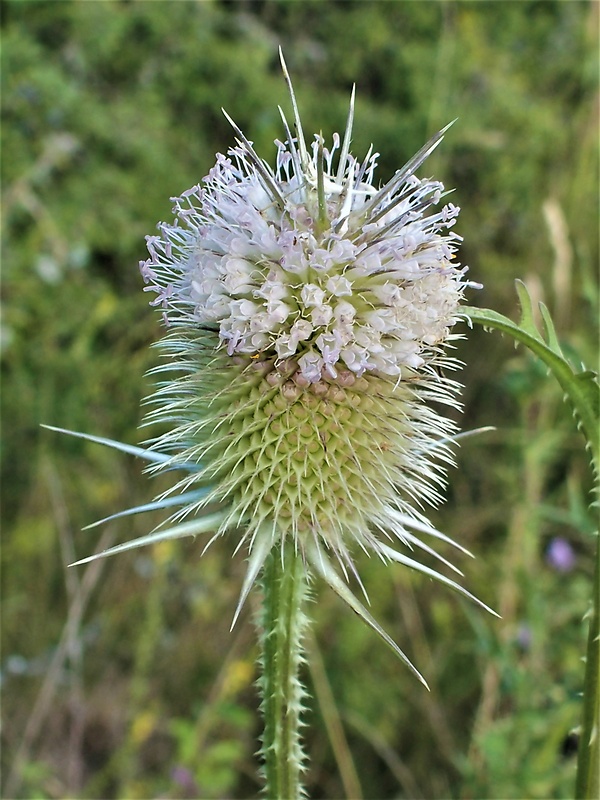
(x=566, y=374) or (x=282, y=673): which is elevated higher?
(x=566, y=374)

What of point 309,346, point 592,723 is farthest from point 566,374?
point 592,723

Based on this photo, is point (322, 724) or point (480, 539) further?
point (480, 539)

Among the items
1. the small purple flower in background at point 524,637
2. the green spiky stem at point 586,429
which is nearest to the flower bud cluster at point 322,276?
the green spiky stem at point 586,429

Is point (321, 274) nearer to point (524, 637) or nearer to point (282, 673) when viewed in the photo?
point (282, 673)

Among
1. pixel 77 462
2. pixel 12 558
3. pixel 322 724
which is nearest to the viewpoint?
pixel 322 724

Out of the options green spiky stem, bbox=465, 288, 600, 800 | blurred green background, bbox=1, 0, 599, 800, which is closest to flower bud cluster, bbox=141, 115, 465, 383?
green spiky stem, bbox=465, 288, 600, 800

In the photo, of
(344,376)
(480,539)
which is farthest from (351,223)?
(480,539)

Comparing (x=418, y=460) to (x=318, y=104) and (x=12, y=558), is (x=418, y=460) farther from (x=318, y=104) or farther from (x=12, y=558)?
(x=318, y=104)
